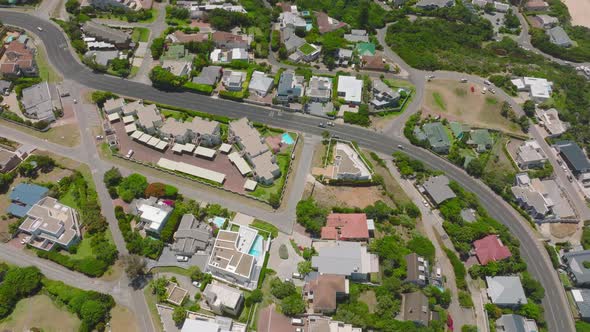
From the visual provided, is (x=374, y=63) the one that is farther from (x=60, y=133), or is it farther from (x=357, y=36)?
(x=60, y=133)

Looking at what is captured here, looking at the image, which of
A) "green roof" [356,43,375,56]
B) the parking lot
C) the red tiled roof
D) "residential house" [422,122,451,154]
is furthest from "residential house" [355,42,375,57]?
the red tiled roof

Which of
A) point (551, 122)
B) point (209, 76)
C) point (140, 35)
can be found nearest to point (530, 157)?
point (551, 122)

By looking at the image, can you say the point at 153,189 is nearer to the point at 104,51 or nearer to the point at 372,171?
the point at 372,171

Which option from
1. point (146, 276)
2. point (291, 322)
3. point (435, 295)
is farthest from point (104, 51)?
point (435, 295)

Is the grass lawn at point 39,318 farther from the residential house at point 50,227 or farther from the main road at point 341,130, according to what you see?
the main road at point 341,130

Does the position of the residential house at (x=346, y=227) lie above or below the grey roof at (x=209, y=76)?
below

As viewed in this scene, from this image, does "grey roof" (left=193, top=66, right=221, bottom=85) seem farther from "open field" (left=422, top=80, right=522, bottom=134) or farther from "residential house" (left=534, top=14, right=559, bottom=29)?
"residential house" (left=534, top=14, right=559, bottom=29)

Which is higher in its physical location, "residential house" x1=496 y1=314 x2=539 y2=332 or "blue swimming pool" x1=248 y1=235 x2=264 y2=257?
"blue swimming pool" x1=248 y1=235 x2=264 y2=257

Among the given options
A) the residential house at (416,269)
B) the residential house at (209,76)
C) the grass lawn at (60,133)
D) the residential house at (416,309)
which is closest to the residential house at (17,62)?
the grass lawn at (60,133)
